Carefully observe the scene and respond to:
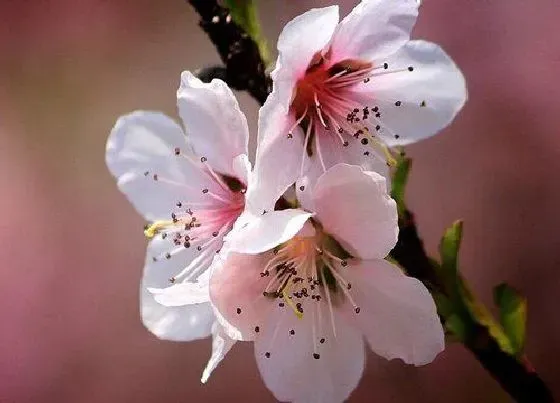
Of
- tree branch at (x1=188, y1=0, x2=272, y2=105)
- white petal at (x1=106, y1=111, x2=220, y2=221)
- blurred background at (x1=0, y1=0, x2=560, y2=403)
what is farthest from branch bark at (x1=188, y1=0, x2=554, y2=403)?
blurred background at (x1=0, y1=0, x2=560, y2=403)

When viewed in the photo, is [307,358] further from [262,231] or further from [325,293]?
[262,231]

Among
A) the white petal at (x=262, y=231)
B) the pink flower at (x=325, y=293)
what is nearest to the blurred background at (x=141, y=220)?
the pink flower at (x=325, y=293)

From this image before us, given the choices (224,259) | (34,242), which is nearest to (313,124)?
(224,259)

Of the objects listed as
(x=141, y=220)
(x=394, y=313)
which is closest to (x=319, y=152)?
(x=394, y=313)

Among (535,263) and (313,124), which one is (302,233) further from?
(535,263)

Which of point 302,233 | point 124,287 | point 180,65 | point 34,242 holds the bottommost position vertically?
point 124,287

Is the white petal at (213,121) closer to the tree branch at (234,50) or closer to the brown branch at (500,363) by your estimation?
the tree branch at (234,50)
